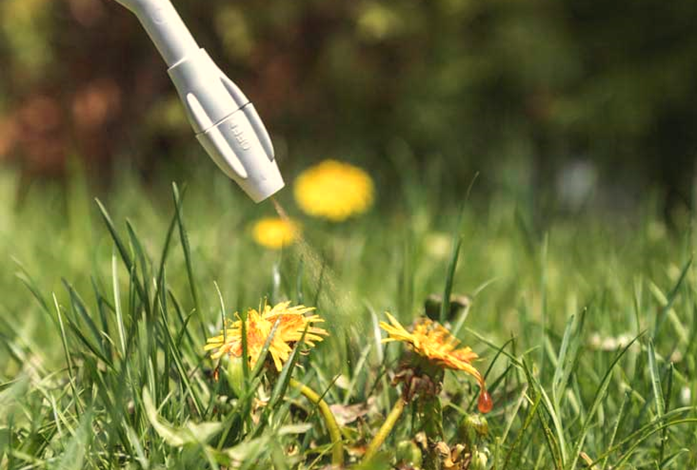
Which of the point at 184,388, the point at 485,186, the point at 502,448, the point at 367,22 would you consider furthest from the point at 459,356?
the point at 485,186

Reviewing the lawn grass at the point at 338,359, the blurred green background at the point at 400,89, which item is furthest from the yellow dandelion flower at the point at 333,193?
the blurred green background at the point at 400,89

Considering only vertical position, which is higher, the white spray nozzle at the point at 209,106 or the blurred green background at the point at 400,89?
the white spray nozzle at the point at 209,106

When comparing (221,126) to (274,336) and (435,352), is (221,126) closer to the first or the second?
(274,336)

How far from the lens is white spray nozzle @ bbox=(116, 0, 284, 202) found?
1162 mm

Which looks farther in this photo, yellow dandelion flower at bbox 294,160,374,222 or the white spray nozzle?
yellow dandelion flower at bbox 294,160,374,222

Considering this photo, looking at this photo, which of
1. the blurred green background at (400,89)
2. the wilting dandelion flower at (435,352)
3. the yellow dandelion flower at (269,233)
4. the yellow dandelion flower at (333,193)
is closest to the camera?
the wilting dandelion flower at (435,352)

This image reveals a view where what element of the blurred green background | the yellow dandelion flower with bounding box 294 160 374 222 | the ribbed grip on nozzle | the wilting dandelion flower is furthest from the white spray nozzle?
the blurred green background

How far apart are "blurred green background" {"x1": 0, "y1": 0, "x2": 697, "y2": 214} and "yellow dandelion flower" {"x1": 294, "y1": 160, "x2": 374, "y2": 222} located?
1.78 ft

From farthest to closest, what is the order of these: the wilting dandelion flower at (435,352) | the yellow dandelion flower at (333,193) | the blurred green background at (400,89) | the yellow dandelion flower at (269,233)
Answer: the blurred green background at (400,89) → the yellow dandelion flower at (333,193) → the yellow dandelion flower at (269,233) → the wilting dandelion flower at (435,352)

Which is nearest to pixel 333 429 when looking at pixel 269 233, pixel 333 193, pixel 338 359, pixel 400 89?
pixel 338 359

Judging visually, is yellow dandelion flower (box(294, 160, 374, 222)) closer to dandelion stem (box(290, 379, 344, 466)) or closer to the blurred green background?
the blurred green background

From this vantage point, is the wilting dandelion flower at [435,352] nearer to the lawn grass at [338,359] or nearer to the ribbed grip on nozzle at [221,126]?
the lawn grass at [338,359]

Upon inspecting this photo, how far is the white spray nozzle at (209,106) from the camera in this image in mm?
1162

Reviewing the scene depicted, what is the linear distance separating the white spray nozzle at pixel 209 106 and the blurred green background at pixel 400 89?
210cm
